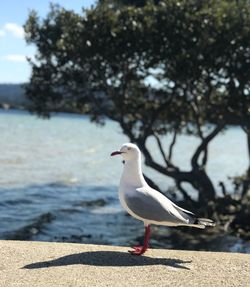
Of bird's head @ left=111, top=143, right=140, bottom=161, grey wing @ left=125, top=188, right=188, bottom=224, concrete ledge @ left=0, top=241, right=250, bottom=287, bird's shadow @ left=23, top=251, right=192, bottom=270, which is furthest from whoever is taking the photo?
bird's head @ left=111, top=143, right=140, bottom=161

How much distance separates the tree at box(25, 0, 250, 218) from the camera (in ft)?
52.7

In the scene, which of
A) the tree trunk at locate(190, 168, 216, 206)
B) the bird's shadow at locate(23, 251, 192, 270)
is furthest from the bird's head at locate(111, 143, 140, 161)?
A: the tree trunk at locate(190, 168, 216, 206)

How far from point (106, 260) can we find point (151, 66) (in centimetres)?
1026

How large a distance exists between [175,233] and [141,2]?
7.53 meters

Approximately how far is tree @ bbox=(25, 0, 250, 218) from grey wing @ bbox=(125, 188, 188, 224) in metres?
8.67

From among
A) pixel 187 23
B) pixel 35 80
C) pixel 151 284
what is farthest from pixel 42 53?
pixel 151 284

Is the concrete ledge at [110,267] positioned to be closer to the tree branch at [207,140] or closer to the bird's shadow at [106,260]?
the bird's shadow at [106,260]

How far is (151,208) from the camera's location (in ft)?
→ 25.8

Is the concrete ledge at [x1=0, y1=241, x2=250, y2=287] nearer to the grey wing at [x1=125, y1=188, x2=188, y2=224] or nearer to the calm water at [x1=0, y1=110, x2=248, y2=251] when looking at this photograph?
the grey wing at [x1=125, y1=188, x2=188, y2=224]

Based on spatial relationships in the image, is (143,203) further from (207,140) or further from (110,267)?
(207,140)

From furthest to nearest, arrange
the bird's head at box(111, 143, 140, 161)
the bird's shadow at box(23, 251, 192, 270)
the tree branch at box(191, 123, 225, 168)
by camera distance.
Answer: the tree branch at box(191, 123, 225, 168) → the bird's head at box(111, 143, 140, 161) → the bird's shadow at box(23, 251, 192, 270)

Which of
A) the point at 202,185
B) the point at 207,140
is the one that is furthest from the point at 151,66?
the point at 202,185

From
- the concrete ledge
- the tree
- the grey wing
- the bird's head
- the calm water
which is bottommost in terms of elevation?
the calm water

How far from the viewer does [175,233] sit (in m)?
17.2
